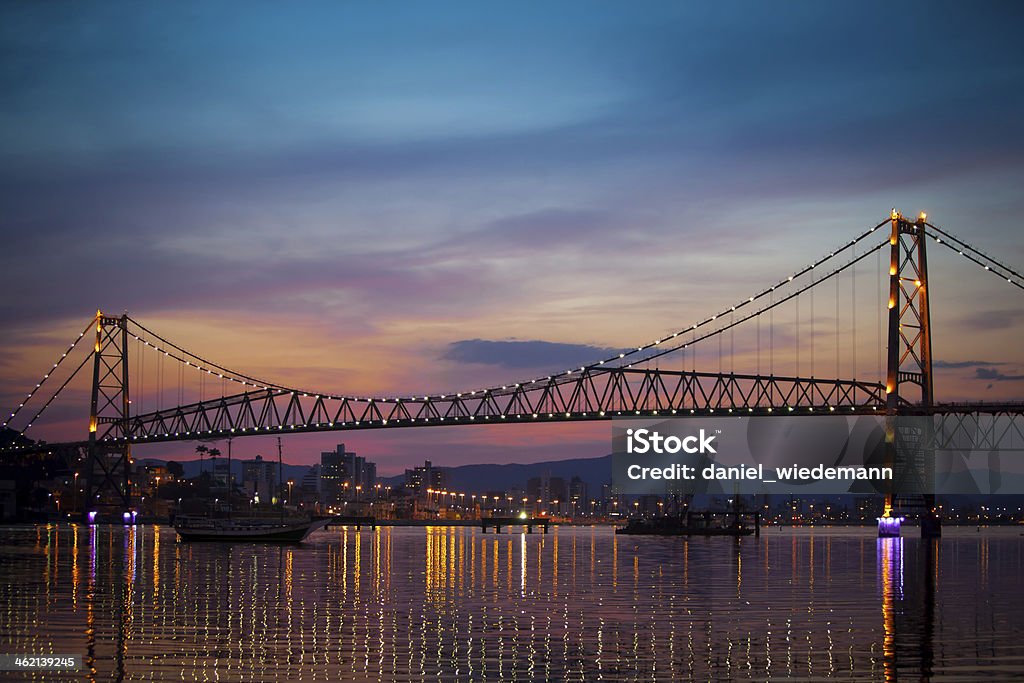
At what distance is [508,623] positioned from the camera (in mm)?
30094

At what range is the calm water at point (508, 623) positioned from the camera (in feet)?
74.0

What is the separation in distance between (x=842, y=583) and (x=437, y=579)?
14.4 meters

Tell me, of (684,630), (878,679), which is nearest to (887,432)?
(684,630)

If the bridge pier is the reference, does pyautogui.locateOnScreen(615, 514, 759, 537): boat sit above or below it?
below

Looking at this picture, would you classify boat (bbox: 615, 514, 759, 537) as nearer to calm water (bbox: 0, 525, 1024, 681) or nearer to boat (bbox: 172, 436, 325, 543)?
boat (bbox: 172, 436, 325, 543)

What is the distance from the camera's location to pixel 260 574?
1912 inches

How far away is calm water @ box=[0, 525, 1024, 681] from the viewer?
22562 millimetres

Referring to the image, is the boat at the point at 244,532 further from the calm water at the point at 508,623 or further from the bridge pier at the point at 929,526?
the bridge pier at the point at 929,526

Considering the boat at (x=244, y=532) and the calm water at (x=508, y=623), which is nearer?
the calm water at (x=508, y=623)

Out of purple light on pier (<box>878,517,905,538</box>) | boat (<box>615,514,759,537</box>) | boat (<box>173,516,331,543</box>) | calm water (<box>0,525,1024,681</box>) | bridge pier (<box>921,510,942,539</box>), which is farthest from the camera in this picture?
boat (<box>615,514,759,537</box>)

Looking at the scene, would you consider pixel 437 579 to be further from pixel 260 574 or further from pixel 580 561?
pixel 580 561

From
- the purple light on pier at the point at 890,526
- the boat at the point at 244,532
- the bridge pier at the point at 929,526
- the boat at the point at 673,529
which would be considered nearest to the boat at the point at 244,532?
the boat at the point at 244,532

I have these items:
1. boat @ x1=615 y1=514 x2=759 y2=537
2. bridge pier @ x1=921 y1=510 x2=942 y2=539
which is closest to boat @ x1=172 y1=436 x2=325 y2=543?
bridge pier @ x1=921 y1=510 x2=942 y2=539

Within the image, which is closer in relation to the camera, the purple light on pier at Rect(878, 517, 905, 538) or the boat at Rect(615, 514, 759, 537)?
the purple light on pier at Rect(878, 517, 905, 538)
